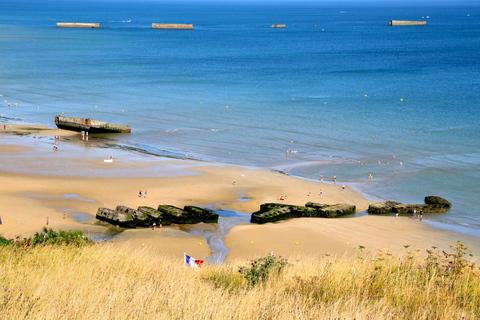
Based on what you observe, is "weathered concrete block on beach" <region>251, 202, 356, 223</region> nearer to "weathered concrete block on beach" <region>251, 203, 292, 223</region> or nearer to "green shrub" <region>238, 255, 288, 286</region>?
"weathered concrete block on beach" <region>251, 203, 292, 223</region>

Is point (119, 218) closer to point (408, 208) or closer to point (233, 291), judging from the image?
point (408, 208)

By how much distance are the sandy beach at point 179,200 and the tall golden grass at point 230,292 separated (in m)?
12.4

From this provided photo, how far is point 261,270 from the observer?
38.2 feet

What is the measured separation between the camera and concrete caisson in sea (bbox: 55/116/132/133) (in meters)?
52.3

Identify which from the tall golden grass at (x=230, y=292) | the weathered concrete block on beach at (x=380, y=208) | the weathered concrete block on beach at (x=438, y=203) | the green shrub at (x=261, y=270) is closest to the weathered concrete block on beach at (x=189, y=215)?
the weathered concrete block on beach at (x=380, y=208)

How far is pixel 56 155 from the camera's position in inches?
1706

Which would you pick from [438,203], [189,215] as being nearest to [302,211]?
[189,215]

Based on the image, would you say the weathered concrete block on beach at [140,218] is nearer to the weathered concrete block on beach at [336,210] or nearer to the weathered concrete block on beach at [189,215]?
the weathered concrete block on beach at [189,215]

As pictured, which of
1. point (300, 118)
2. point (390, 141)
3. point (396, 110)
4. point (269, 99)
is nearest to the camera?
point (390, 141)

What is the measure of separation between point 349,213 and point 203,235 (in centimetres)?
925

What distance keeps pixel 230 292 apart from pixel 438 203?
25.6 metres

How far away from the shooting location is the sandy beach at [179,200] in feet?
86.7

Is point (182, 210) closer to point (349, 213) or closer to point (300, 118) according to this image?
point (349, 213)

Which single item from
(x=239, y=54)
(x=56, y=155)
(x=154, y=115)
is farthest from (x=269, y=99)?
(x=239, y=54)
